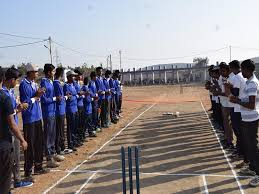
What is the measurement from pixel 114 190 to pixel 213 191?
70.1 inches

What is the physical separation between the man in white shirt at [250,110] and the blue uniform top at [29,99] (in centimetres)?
391

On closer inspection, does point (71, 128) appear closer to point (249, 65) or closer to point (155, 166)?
point (155, 166)

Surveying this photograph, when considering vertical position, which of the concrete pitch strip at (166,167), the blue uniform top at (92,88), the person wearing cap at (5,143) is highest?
the blue uniform top at (92,88)

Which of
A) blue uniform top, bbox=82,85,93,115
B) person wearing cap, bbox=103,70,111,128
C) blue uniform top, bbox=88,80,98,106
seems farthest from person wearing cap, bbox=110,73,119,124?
blue uniform top, bbox=82,85,93,115

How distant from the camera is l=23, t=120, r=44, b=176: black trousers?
24.9 ft

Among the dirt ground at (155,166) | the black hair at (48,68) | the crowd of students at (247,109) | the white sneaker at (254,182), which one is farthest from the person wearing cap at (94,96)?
the white sneaker at (254,182)

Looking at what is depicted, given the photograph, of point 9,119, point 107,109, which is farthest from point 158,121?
point 9,119

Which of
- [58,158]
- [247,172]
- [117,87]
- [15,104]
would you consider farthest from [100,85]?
[247,172]

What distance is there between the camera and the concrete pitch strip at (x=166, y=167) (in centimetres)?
695

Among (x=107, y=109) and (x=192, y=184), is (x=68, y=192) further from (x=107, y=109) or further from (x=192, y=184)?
(x=107, y=109)

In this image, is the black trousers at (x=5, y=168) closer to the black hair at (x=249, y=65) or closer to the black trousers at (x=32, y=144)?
the black trousers at (x=32, y=144)

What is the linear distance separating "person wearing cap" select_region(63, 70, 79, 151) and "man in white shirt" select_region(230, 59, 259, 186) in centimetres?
475

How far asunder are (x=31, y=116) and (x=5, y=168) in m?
2.71

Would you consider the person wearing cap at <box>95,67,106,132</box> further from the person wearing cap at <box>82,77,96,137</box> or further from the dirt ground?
the person wearing cap at <box>82,77,96,137</box>
